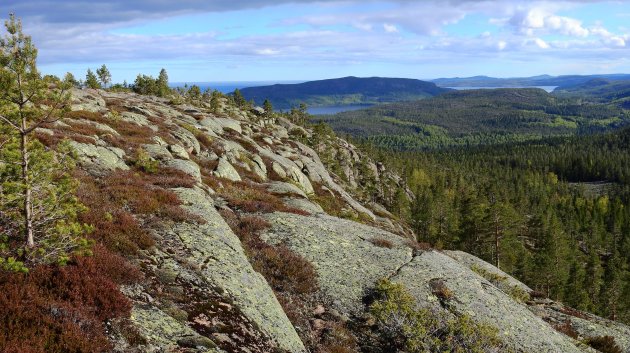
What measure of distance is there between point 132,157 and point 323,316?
2010cm

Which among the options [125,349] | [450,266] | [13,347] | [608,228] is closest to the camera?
[13,347]

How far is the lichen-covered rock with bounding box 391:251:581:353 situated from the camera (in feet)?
58.6

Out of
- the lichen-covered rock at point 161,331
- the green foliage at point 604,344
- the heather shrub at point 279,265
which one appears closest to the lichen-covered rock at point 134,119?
the heather shrub at point 279,265

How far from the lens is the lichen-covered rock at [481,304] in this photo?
17.9m

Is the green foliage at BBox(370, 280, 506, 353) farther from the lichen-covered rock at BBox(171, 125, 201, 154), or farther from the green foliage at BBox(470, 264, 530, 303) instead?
the lichen-covered rock at BBox(171, 125, 201, 154)

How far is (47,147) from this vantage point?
24.3 metres

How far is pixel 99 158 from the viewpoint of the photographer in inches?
1056

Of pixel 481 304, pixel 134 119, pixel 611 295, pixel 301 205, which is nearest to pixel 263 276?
pixel 481 304

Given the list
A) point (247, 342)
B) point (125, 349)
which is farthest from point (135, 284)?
point (247, 342)

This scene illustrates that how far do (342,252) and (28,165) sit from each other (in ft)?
48.6

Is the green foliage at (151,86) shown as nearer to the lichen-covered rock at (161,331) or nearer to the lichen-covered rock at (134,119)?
the lichen-covered rock at (134,119)

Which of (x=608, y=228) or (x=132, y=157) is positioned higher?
(x=132, y=157)

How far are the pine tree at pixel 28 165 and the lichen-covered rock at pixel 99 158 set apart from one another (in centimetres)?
1281

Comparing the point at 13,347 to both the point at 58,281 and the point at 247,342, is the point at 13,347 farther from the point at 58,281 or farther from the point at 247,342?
the point at 247,342
